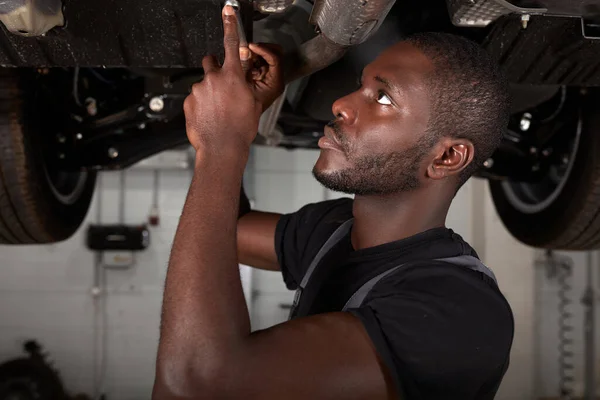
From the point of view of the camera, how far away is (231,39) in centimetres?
81

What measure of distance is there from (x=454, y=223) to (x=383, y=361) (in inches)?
173

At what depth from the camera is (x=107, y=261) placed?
4.98m

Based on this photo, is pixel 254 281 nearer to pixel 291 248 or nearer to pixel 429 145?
pixel 291 248

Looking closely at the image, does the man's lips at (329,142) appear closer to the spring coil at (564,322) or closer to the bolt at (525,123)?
the bolt at (525,123)

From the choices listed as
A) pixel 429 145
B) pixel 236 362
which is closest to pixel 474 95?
pixel 429 145

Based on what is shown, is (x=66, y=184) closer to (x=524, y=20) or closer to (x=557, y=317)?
(x=524, y=20)

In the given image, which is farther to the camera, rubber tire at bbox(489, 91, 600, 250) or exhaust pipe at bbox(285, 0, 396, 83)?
rubber tire at bbox(489, 91, 600, 250)

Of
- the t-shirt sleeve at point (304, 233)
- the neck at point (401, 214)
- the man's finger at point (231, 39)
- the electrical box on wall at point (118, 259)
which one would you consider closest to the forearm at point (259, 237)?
the t-shirt sleeve at point (304, 233)

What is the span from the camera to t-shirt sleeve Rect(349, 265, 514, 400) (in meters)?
0.76

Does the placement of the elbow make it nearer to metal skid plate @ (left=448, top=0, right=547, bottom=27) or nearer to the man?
the man

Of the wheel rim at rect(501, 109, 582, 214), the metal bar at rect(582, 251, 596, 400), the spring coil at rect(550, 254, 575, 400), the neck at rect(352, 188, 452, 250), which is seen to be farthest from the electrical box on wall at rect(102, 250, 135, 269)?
the neck at rect(352, 188, 452, 250)

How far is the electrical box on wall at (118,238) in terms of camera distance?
15.7 feet

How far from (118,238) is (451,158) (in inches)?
166

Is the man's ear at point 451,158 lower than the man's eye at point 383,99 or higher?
lower
